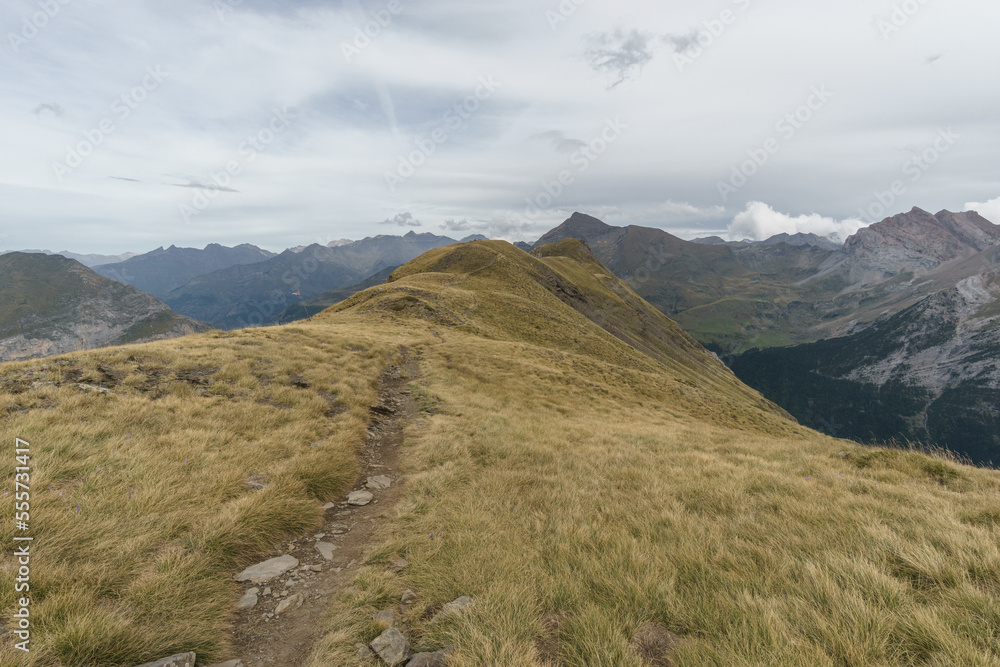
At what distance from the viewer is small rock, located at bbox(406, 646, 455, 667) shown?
4.20 m

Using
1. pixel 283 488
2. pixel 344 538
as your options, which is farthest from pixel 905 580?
pixel 283 488

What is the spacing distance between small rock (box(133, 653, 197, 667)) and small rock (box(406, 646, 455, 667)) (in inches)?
93.1

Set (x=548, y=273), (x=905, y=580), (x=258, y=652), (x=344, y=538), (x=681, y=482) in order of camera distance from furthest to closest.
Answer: (x=548, y=273) < (x=681, y=482) < (x=344, y=538) < (x=258, y=652) < (x=905, y=580)

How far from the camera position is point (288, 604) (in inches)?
218

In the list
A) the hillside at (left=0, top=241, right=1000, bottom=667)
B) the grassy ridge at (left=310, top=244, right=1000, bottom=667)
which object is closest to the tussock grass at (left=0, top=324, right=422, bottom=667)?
the hillside at (left=0, top=241, right=1000, bottom=667)

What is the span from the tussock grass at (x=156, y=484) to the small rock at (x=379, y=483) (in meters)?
0.56

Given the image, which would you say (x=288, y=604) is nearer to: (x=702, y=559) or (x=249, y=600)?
(x=249, y=600)

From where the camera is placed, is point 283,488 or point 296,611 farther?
point 283,488

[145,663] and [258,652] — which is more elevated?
[145,663]

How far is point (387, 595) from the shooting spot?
5.50 m

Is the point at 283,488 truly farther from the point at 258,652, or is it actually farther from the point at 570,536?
the point at 570,536

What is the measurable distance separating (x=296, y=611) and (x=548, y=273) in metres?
93.2

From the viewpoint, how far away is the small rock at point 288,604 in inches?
212

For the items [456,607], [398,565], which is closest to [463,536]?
[398,565]
